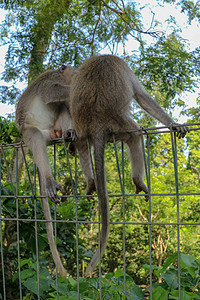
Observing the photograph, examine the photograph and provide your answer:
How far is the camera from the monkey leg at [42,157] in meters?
2.86

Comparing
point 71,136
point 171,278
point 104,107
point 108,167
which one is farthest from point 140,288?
point 108,167

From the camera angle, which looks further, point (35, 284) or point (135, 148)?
point (35, 284)

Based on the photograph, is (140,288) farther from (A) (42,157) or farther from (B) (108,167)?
(B) (108,167)

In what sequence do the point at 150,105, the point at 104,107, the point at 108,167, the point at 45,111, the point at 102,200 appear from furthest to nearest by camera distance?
1. the point at 108,167
2. the point at 45,111
3. the point at 150,105
4. the point at 104,107
5. the point at 102,200

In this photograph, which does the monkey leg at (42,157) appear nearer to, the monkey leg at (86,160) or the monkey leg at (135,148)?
the monkey leg at (86,160)

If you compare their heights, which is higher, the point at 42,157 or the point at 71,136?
the point at 71,136

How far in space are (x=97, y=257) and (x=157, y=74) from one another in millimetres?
5024

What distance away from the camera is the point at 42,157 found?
3045mm

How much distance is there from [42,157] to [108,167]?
9010 millimetres

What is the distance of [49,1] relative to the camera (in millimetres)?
6629

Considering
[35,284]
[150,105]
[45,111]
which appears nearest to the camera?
[150,105]

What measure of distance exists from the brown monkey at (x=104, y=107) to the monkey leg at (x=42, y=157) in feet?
1.48

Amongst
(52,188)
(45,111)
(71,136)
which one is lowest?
(52,188)

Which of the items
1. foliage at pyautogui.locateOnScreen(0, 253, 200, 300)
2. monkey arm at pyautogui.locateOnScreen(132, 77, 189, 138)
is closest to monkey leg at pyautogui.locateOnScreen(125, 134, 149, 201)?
monkey arm at pyautogui.locateOnScreen(132, 77, 189, 138)
